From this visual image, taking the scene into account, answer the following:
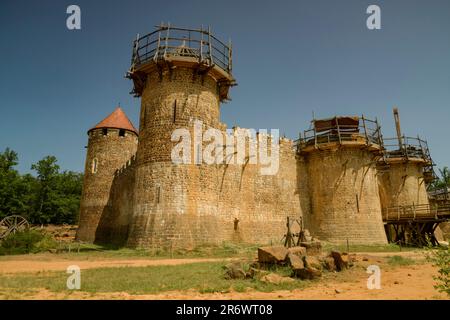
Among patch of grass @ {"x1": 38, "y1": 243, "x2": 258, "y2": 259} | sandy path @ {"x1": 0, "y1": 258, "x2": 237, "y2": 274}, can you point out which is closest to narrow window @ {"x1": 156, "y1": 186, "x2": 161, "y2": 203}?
patch of grass @ {"x1": 38, "y1": 243, "x2": 258, "y2": 259}

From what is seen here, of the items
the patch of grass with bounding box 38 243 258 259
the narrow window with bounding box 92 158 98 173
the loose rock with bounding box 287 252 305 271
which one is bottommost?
the patch of grass with bounding box 38 243 258 259

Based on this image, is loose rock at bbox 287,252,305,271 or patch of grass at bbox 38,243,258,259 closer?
loose rock at bbox 287,252,305,271

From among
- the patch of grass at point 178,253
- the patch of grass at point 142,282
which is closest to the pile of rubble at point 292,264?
the patch of grass at point 142,282

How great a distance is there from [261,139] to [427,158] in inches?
694

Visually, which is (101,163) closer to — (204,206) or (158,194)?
(158,194)

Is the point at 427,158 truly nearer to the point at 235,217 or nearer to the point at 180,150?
the point at 235,217

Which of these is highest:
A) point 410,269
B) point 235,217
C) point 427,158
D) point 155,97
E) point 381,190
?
point 155,97

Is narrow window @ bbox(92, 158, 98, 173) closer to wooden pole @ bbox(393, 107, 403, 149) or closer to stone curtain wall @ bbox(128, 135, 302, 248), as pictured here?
stone curtain wall @ bbox(128, 135, 302, 248)

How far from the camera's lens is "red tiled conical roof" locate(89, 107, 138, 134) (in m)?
28.6

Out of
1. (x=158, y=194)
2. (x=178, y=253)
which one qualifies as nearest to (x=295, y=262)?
(x=178, y=253)
